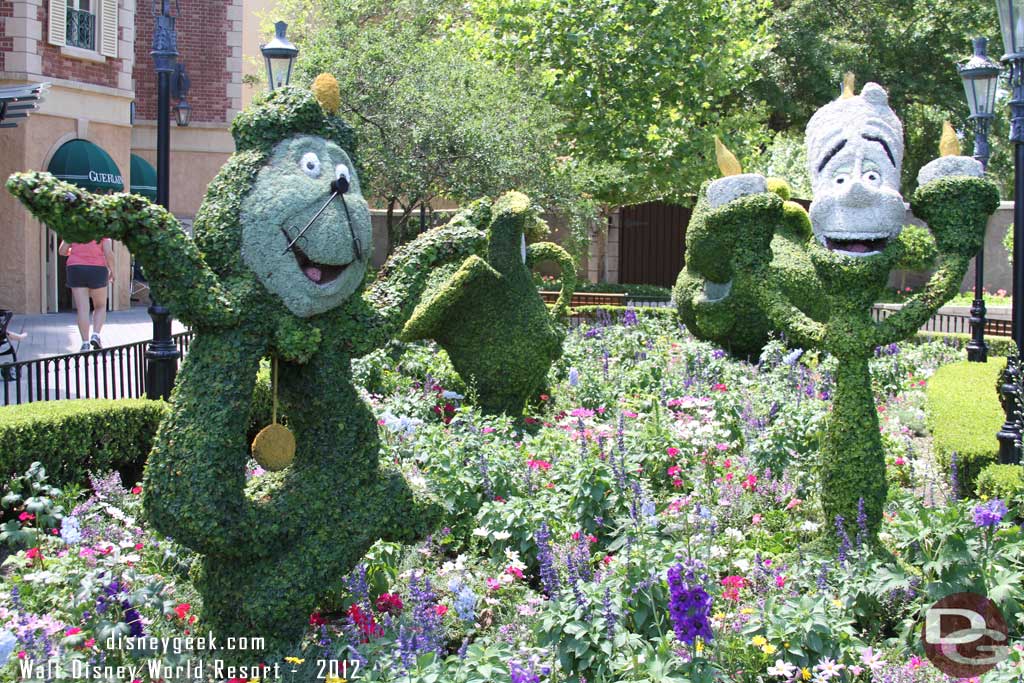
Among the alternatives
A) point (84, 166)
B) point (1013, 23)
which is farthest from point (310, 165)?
point (84, 166)

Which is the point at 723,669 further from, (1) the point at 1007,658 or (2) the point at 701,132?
(2) the point at 701,132

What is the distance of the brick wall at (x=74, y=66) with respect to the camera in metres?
18.4

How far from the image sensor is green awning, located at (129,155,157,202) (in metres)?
22.5

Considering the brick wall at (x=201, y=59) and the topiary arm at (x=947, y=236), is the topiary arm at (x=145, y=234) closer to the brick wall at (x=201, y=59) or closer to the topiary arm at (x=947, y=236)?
the topiary arm at (x=947, y=236)

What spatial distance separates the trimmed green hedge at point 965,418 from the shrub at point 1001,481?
1.23ft

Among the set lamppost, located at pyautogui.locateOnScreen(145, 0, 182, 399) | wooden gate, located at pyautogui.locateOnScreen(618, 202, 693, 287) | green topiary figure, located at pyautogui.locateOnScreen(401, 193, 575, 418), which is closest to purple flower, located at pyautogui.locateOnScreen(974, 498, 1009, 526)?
green topiary figure, located at pyautogui.locateOnScreen(401, 193, 575, 418)

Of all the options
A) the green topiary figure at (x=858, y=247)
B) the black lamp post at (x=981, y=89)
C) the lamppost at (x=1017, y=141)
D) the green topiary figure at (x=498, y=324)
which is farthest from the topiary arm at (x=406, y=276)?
the black lamp post at (x=981, y=89)

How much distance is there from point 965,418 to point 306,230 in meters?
5.29

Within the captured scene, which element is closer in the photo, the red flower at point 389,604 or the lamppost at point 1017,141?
the red flower at point 389,604

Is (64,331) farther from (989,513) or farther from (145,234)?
(989,513)

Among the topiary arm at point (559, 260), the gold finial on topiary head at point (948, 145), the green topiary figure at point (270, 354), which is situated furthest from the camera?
the topiary arm at point (559, 260)

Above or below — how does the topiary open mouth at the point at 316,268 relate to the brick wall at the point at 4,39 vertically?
below

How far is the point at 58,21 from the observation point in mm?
18547

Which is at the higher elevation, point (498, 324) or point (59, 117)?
point (59, 117)
